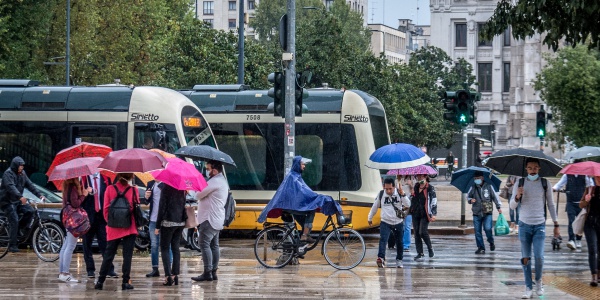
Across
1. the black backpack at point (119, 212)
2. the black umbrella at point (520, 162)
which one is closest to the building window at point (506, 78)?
the black umbrella at point (520, 162)

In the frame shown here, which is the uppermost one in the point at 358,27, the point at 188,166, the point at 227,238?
the point at 358,27

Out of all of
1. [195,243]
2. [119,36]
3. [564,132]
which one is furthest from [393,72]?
[195,243]

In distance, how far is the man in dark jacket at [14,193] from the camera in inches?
855

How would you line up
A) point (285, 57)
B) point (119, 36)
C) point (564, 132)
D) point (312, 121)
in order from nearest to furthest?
point (285, 57) → point (312, 121) → point (119, 36) → point (564, 132)

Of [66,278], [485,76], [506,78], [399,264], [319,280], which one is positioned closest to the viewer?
[66,278]

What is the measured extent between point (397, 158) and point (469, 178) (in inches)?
116

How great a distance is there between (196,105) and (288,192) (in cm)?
964

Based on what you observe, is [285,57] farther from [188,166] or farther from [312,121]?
[188,166]

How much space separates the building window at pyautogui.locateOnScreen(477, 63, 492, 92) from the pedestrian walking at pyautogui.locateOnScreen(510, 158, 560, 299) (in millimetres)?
87293

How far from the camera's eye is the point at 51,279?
58.9 ft

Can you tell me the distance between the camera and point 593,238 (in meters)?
17.8

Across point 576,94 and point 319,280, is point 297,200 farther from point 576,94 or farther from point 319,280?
point 576,94

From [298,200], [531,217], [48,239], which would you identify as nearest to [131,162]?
[298,200]

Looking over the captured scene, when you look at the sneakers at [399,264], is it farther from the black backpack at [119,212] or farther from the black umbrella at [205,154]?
the black backpack at [119,212]
